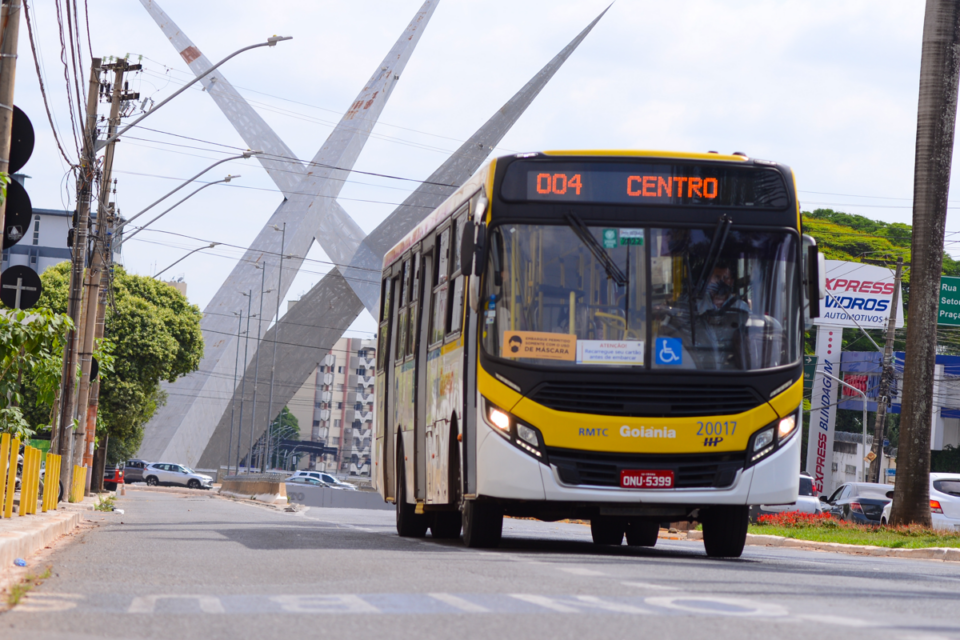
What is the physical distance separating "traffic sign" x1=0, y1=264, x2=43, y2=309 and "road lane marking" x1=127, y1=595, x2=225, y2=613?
21.4ft

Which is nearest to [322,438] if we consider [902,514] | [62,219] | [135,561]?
[62,219]

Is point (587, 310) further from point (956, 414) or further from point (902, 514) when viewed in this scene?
point (956, 414)

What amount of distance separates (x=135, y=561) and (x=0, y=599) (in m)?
3.17

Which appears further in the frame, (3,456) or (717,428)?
(3,456)

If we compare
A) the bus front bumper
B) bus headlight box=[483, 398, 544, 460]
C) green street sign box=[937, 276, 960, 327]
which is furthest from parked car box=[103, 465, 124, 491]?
bus headlight box=[483, 398, 544, 460]

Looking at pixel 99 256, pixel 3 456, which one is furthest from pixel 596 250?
pixel 99 256

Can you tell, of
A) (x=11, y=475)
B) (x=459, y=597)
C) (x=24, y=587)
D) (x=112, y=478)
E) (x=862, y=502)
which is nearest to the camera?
(x=459, y=597)

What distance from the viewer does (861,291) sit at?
54.7 metres

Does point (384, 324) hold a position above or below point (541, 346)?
above

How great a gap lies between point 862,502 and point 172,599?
2304cm

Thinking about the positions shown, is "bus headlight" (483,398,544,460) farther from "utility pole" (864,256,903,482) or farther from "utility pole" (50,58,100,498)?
"utility pole" (864,256,903,482)

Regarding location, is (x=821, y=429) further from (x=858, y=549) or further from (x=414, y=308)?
(x=414, y=308)

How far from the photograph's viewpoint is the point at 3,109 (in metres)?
11.5

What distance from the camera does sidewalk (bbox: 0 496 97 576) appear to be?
376 inches
